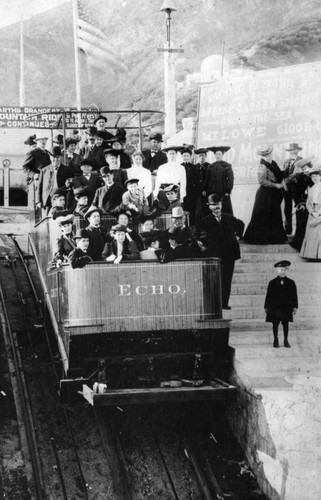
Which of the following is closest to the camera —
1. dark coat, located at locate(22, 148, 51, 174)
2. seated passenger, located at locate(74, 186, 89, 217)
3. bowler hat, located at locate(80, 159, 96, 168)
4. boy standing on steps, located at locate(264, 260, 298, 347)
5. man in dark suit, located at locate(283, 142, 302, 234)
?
boy standing on steps, located at locate(264, 260, 298, 347)

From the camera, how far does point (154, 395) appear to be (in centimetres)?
766

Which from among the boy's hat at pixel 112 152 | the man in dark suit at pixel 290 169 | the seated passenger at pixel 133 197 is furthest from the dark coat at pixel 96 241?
the man in dark suit at pixel 290 169

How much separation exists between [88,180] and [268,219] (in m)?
3.99

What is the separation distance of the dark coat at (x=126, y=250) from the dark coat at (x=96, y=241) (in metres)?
0.13

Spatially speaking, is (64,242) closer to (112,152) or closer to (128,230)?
(128,230)

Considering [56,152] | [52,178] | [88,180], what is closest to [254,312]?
[88,180]

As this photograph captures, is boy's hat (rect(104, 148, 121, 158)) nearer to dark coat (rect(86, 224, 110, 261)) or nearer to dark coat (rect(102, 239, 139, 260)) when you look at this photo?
dark coat (rect(86, 224, 110, 261))

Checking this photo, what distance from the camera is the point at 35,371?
10008 millimetres

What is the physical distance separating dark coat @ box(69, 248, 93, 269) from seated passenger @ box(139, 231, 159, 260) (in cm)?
75

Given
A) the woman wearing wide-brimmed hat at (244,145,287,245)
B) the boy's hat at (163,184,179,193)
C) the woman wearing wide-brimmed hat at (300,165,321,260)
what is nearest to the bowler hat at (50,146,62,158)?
the boy's hat at (163,184,179,193)

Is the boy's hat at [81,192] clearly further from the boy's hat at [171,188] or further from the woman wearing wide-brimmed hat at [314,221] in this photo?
the woman wearing wide-brimmed hat at [314,221]

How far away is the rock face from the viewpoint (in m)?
7.02

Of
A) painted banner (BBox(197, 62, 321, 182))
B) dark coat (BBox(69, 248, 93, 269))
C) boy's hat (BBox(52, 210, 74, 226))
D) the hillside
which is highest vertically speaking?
the hillside

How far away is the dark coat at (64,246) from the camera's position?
8555mm
